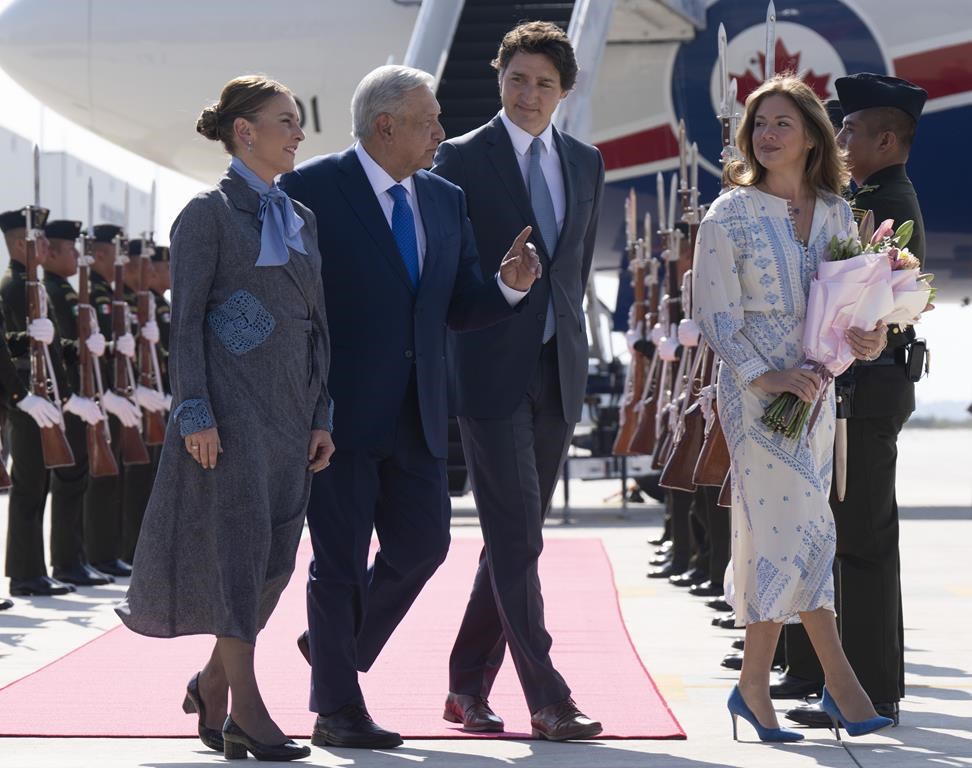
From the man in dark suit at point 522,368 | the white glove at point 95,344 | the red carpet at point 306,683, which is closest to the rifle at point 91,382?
the white glove at point 95,344

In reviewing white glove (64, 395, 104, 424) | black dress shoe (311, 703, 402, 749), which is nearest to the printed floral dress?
black dress shoe (311, 703, 402, 749)

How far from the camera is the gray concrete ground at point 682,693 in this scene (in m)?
4.01

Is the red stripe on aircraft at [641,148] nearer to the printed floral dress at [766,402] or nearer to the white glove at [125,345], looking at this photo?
the white glove at [125,345]

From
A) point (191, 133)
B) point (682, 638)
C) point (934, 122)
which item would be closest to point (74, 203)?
point (191, 133)

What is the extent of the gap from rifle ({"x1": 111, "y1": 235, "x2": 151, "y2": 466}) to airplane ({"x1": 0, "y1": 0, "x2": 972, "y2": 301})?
144 inches

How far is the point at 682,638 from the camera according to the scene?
6.36m

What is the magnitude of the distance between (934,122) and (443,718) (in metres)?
10.9

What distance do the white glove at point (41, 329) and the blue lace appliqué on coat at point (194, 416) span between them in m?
4.18

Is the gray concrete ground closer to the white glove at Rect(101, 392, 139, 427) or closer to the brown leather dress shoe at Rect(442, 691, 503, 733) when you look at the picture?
the brown leather dress shoe at Rect(442, 691, 503, 733)

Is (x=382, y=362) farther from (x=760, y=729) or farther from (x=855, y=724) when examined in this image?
(x=855, y=724)

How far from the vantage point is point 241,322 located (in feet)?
13.4

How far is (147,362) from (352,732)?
18.9 ft

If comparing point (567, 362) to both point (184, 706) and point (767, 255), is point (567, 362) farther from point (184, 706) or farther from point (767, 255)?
point (184, 706)

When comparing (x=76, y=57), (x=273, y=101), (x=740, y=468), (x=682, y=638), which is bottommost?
(x=682, y=638)
